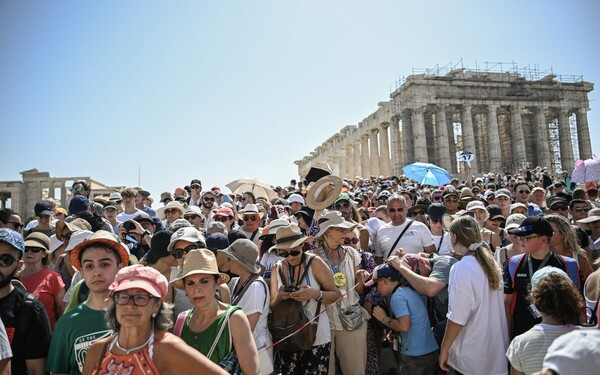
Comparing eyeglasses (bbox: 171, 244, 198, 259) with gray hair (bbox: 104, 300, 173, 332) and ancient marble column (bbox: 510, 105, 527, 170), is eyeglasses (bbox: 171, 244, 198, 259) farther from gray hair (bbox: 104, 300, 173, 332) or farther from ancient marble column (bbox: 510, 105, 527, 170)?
ancient marble column (bbox: 510, 105, 527, 170)

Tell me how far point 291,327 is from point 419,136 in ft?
121

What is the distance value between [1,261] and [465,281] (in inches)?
163

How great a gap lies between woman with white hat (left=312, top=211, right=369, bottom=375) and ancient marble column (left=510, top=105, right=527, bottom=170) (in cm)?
4237

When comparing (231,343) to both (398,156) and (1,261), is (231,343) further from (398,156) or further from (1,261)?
(398,156)

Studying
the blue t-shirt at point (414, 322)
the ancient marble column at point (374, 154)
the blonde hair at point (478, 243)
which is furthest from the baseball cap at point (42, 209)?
the ancient marble column at point (374, 154)

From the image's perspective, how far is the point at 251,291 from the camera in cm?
419

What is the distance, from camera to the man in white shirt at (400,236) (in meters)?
6.33

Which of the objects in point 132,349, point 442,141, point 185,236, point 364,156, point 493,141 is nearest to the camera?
point 132,349

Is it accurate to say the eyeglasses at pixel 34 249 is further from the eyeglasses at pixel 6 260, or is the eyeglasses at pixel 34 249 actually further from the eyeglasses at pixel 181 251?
the eyeglasses at pixel 181 251

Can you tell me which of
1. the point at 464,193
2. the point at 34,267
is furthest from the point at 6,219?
the point at 464,193

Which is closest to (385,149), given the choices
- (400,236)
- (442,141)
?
(442,141)

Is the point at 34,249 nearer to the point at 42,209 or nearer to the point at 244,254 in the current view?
the point at 244,254

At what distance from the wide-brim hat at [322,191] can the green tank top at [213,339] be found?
150 inches

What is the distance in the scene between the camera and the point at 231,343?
321 cm
